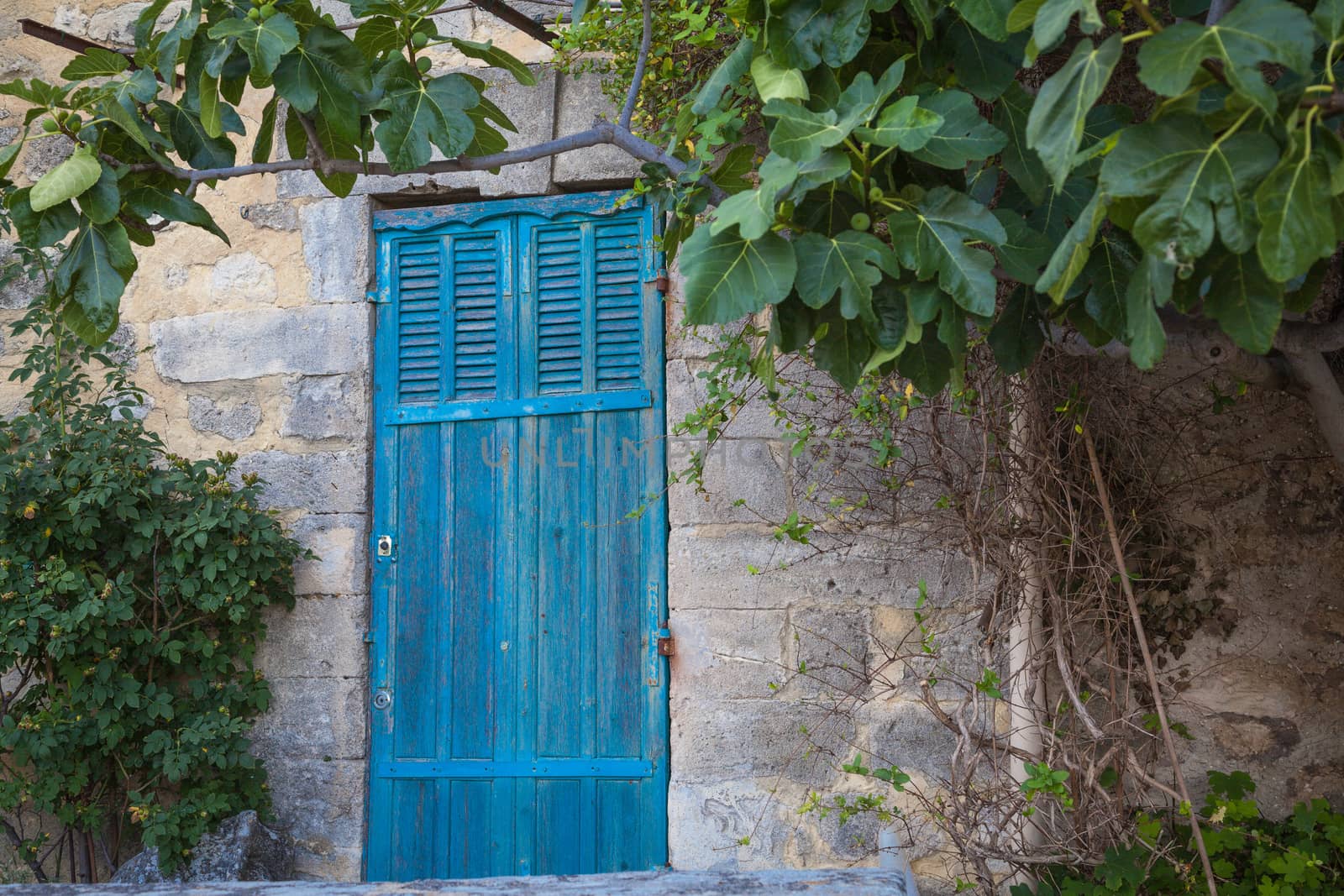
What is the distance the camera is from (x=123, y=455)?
373cm

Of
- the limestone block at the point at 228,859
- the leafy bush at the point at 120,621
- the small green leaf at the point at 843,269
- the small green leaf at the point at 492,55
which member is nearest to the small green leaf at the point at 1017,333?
the small green leaf at the point at 843,269

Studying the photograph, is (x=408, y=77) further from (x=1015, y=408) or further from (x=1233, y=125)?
(x=1015, y=408)

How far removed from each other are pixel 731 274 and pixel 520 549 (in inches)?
85.8

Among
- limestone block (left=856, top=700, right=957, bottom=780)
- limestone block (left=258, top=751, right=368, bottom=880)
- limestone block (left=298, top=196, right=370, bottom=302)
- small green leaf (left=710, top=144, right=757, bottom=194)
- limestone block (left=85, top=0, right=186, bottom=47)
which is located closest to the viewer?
small green leaf (left=710, top=144, right=757, bottom=194)

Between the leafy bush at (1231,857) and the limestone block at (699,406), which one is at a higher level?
the limestone block at (699,406)

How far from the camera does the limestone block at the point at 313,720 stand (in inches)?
149

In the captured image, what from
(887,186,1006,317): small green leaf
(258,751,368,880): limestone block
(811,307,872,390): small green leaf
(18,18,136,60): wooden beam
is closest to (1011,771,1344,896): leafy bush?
(811,307,872,390): small green leaf

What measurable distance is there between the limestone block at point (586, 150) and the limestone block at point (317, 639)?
60.4 inches

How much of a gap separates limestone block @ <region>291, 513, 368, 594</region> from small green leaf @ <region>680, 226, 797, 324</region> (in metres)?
2.40

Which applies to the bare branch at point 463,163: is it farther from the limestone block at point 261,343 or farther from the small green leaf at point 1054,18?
the limestone block at point 261,343

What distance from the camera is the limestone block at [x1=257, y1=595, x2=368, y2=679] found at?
380 cm

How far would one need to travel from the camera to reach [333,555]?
3.85 metres

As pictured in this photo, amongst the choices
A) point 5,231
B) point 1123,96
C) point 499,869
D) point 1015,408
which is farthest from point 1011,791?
point 5,231

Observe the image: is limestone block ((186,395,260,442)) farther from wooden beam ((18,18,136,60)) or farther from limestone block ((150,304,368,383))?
wooden beam ((18,18,136,60))
